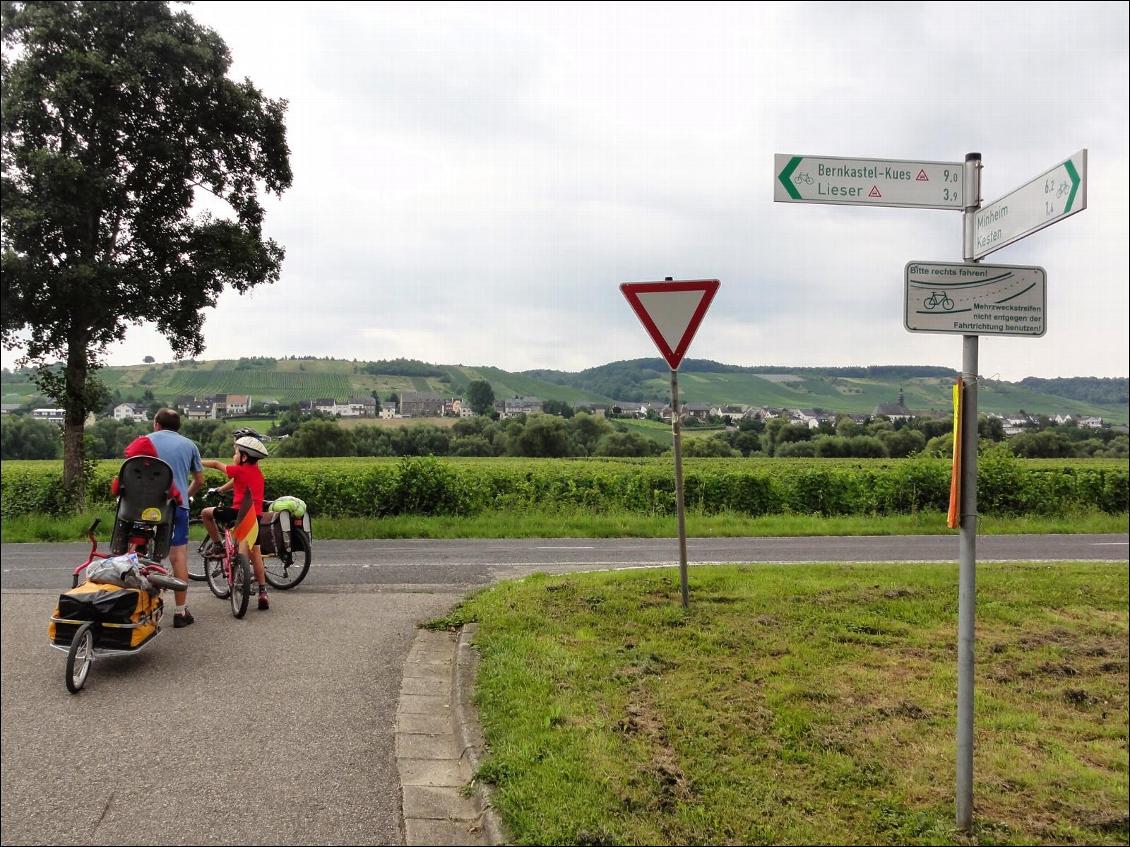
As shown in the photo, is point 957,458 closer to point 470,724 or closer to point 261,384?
point 470,724

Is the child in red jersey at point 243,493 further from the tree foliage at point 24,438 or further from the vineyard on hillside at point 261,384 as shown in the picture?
the tree foliage at point 24,438

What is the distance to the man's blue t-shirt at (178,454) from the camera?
15.9 ft

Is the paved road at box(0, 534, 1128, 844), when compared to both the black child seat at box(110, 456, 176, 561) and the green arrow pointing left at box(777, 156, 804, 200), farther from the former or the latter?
the green arrow pointing left at box(777, 156, 804, 200)

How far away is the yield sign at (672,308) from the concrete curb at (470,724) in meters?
3.01

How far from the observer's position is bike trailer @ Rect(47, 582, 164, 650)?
14.8ft

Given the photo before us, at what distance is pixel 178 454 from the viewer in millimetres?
4910

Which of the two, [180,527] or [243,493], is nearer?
[180,527]

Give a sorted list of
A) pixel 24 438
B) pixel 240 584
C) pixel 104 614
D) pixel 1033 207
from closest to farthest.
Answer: pixel 1033 207 → pixel 104 614 → pixel 24 438 → pixel 240 584

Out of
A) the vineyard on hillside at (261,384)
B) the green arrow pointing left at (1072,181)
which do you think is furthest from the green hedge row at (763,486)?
the green arrow pointing left at (1072,181)

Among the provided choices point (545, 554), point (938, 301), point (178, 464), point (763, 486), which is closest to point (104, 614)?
point (178, 464)

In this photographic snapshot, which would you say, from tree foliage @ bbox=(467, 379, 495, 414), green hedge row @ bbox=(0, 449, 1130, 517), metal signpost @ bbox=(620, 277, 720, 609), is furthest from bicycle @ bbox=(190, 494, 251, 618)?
tree foliage @ bbox=(467, 379, 495, 414)

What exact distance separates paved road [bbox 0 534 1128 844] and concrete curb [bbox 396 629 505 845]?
83 millimetres

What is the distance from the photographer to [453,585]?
8531mm

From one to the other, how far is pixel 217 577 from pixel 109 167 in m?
3.72
